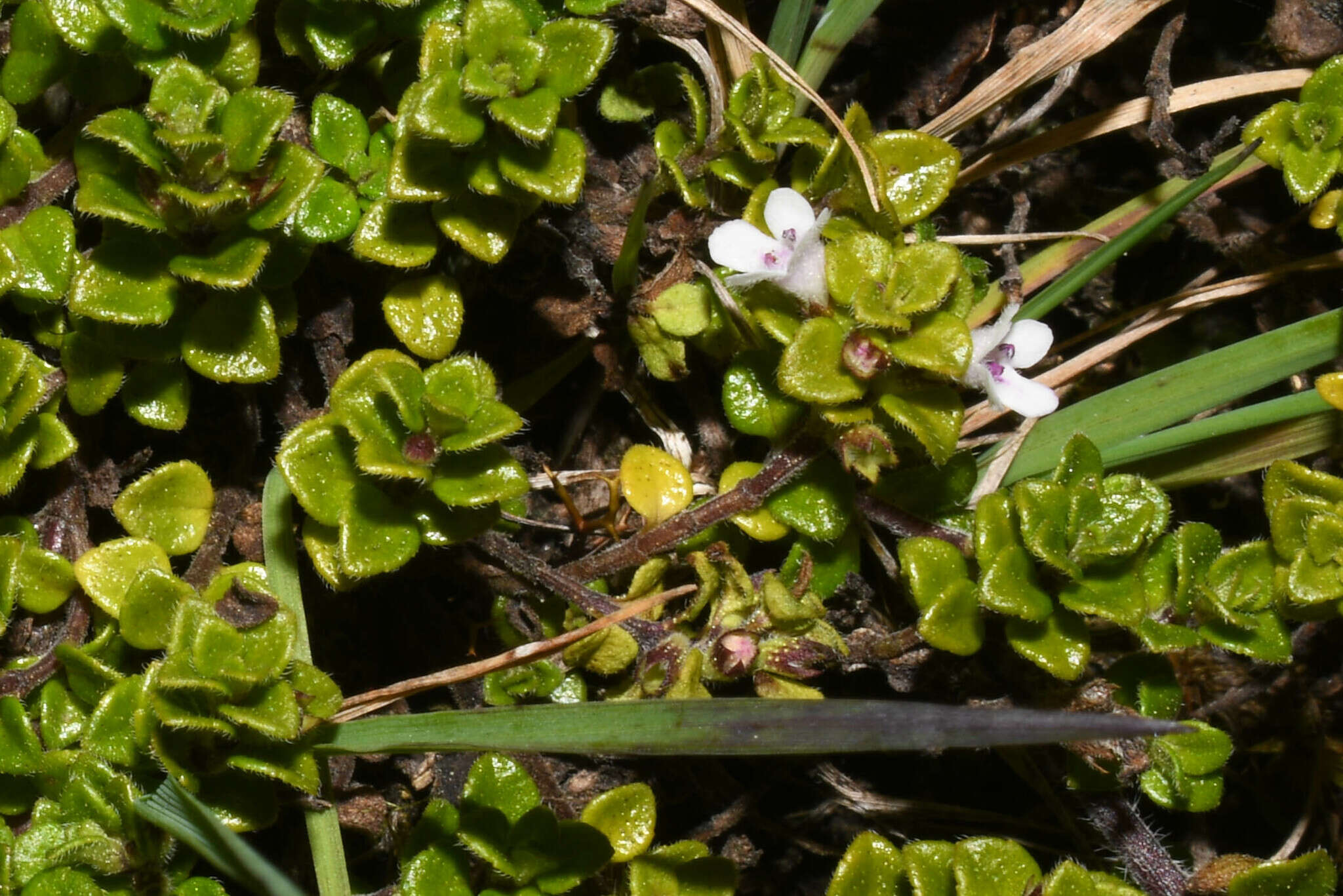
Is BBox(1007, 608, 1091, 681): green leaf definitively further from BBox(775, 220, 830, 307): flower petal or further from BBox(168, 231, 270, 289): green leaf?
BBox(168, 231, 270, 289): green leaf

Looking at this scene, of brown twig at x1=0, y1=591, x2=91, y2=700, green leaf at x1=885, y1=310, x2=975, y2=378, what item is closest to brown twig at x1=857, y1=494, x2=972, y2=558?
green leaf at x1=885, y1=310, x2=975, y2=378

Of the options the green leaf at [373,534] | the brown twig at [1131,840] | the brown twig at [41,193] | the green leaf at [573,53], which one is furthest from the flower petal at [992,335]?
the brown twig at [41,193]

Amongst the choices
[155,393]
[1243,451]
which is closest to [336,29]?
[155,393]

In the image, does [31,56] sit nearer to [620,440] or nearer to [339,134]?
[339,134]

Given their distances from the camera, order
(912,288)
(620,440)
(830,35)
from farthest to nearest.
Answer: (620,440)
(830,35)
(912,288)

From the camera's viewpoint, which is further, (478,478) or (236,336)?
(236,336)

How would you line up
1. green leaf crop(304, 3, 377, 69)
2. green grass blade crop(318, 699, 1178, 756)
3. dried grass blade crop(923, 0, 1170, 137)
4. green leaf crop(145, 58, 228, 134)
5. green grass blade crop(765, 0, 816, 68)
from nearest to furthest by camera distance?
green grass blade crop(318, 699, 1178, 756) → green leaf crop(145, 58, 228, 134) → green leaf crop(304, 3, 377, 69) → green grass blade crop(765, 0, 816, 68) → dried grass blade crop(923, 0, 1170, 137)
